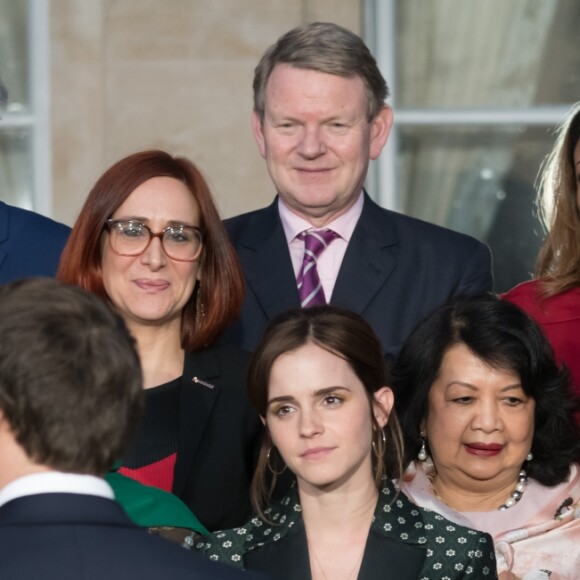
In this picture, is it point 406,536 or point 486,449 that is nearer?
point 406,536

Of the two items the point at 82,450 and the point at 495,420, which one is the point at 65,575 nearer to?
the point at 82,450

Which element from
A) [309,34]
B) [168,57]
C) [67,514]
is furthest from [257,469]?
[168,57]

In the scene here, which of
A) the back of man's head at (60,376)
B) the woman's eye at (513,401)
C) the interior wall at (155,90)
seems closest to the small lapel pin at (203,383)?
the woman's eye at (513,401)

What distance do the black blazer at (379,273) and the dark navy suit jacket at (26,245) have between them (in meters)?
0.60

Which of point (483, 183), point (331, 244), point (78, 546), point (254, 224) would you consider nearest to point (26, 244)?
point (254, 224)

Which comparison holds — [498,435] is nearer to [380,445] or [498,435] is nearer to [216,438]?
[380,445]

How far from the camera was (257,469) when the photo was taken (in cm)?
443

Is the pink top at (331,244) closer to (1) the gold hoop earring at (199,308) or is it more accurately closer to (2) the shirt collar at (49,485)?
(1) the gold hoop earring at (199,308)

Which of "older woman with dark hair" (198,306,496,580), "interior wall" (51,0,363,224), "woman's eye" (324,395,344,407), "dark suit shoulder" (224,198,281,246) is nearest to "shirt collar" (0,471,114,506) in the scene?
"older woman with dark hair" (198,306,496,580)

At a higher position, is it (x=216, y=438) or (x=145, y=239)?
(x=145, y=239)

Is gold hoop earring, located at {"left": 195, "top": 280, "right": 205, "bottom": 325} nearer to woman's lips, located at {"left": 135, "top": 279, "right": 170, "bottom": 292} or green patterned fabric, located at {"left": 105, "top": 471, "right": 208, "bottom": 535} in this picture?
woman's lips, located at {"left": 135, "top": 279, "right": 170, "bottom": 292}

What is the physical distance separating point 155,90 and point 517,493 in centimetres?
291

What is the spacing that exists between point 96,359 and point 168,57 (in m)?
4.22

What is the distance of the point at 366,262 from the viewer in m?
5.06
